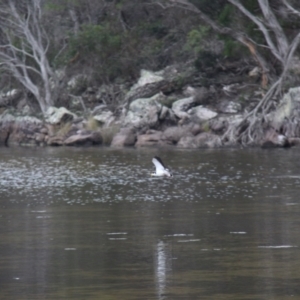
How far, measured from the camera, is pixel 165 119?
38938mm

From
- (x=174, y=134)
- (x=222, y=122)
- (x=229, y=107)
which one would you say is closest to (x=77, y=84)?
(x=229, y=107)

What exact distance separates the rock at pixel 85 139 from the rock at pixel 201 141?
4.55 m

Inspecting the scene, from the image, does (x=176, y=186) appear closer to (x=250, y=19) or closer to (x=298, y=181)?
(x=298, y=181)

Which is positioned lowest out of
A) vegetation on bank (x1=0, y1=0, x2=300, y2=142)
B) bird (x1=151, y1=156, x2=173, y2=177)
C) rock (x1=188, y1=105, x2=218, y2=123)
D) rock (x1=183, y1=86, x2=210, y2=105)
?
bird (x1=151, y1=156, x2=173, y2=177)

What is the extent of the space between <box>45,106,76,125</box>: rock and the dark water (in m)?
17.0

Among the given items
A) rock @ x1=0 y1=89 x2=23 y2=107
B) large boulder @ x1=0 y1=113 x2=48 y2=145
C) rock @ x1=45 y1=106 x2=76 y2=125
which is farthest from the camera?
rock @ x1=0 y1=89 x2=23 y2=107

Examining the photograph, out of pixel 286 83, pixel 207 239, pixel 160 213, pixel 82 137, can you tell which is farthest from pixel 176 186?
pixel 82 137

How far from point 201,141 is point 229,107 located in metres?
4.26

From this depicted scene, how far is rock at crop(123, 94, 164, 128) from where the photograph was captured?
38656 millimetres

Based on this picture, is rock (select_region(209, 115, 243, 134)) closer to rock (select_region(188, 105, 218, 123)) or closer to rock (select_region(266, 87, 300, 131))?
rock (select_region(188, 105, 218, 123))

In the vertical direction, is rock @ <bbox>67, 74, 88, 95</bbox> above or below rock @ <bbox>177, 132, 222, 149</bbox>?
above

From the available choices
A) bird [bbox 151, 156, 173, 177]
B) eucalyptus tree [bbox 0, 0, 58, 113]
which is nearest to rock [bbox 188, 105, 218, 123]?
eucalyptus tree [bbox 0, 0, 58, 113]

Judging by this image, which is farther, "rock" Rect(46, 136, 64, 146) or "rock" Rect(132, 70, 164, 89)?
"rock" Rect(132, 70, 164, 89)

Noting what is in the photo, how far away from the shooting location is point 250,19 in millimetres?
36000
